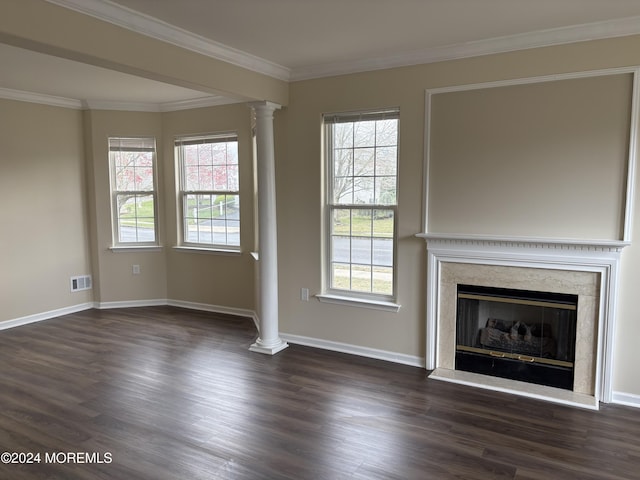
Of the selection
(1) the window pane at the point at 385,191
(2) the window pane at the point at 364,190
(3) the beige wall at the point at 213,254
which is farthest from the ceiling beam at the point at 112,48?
(3) the beige wall at the point at 213,254

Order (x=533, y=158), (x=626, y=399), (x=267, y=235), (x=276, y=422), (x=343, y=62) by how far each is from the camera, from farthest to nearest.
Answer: (x=267, y=235)
(x=343, y=62)
(x=533, y=158)
(x=626, y=399)
(x=276, y=422)

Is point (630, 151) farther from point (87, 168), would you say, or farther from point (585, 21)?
point (87, 168)

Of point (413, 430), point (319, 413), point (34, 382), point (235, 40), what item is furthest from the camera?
point (34, 382)

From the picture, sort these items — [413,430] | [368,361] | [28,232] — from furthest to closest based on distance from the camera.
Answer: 1. [28,232]
2. [368,361]
3. [413,430]

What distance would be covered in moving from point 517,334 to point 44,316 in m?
5.33

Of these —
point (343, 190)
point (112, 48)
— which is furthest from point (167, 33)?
point (343, 190)

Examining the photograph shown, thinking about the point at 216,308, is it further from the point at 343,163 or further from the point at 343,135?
the point at 343,135

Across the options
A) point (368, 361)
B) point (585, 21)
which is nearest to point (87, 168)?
point (368, 361)

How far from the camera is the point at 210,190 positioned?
19.3 ft

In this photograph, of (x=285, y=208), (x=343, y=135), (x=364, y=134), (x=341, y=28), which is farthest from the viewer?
(x=285, y=208)

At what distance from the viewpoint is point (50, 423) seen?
3129mm

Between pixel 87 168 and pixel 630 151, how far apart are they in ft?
19.3

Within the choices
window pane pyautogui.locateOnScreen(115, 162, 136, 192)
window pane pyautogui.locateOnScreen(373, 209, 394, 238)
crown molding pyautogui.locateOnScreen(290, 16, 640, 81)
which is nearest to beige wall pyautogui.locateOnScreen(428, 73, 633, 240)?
crown molding pyautogui.locateOnScreen(290, 16, 640, 81)

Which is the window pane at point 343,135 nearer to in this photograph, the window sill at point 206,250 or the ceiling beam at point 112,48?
the ceiling beam at point 112,48
